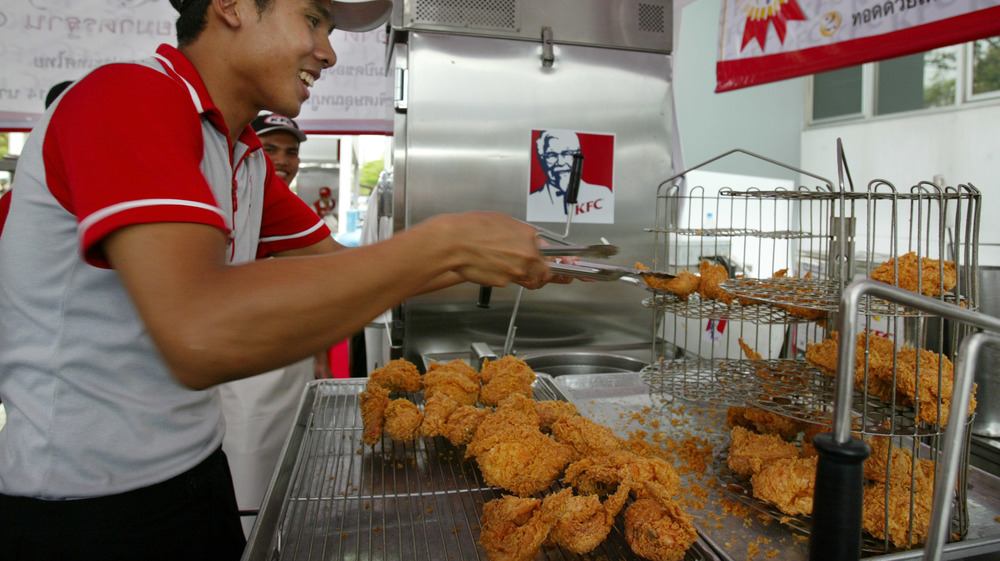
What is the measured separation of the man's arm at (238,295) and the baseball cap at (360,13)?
0.97 m

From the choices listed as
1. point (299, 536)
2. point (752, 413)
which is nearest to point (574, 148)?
point (752, 413)

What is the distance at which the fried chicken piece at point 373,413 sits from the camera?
72.6 inches

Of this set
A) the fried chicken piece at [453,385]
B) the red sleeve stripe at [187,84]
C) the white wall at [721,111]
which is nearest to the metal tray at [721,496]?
the fried chicken piece at [453,385]

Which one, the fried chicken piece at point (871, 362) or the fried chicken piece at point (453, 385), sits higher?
the fried chicken piece at point (871, 362)

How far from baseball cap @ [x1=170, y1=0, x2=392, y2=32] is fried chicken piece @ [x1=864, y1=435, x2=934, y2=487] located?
5.80ft

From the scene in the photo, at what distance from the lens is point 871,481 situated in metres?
1.56

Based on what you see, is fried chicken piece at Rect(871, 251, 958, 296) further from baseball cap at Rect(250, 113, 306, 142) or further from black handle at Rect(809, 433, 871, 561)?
baseball cap at Rect(250, 113, 306, 142)

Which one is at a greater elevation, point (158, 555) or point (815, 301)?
point (815, 301)

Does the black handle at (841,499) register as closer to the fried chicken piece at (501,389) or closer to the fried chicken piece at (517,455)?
the fried chicken piece at (517,455)

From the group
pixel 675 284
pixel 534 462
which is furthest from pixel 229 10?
pixel 675 284

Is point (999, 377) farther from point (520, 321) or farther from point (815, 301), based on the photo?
point (520, 321)

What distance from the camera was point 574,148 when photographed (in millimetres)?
3387

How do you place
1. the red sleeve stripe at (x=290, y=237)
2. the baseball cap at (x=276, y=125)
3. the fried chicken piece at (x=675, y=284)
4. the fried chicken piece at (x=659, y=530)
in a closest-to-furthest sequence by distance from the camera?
the fried chicken piece at (x=659, y=530) < the red sleeve stripe at (x=290, y=237) < the fried chicken piece at (x=675, y=284) < the baseball cap at (x=276, y=125)

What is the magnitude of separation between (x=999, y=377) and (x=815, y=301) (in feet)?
3.49
